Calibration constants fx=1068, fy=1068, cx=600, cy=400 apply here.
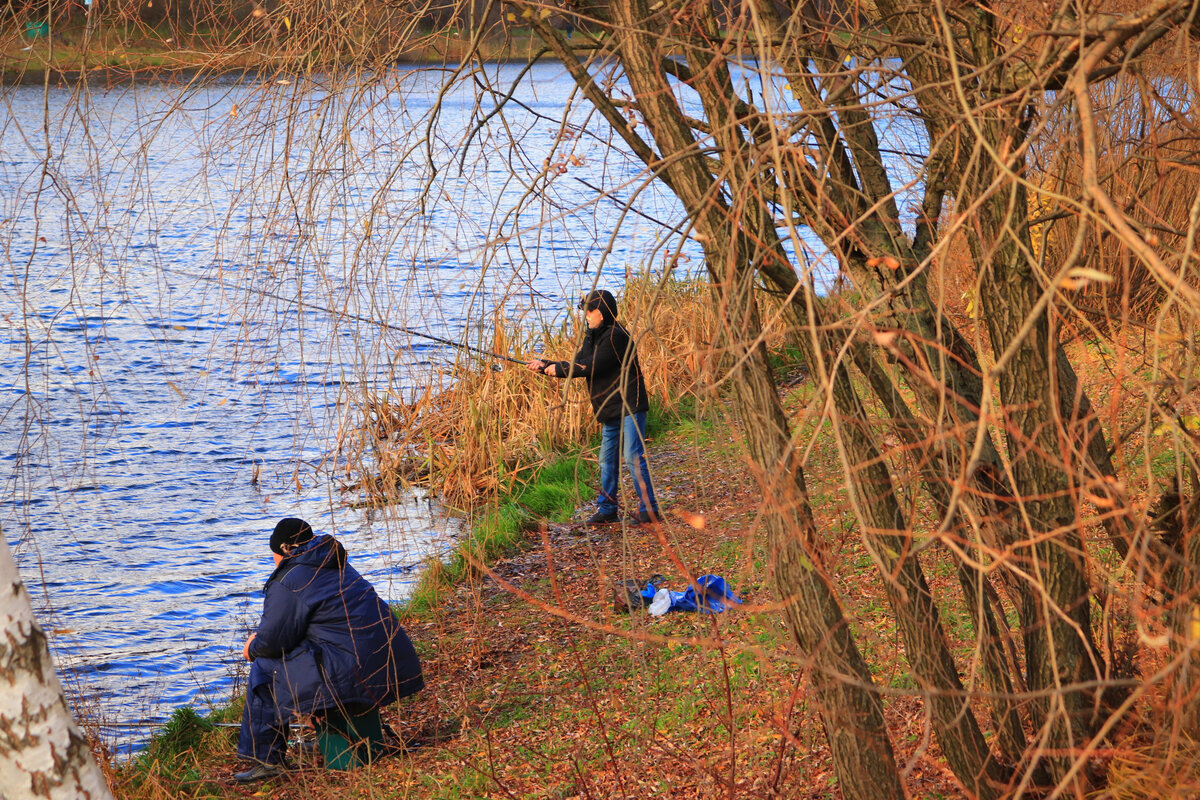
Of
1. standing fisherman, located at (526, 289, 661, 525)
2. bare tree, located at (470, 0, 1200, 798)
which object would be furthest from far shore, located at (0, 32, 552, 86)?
standing fisherman, located at (526, 289, 661, 525)

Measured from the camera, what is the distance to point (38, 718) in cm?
250

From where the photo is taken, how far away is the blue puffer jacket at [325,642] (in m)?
A: 4.87

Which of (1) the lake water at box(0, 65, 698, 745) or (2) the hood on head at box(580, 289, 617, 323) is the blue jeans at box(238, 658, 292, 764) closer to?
(1) the lake water at box(0, 65, 698, 745)

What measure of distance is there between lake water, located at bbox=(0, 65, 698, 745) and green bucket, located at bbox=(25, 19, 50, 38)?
0.66 ft

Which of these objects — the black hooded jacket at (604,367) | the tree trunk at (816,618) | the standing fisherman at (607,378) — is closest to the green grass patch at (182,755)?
the standing fisherman at (607,378)

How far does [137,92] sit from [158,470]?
735 cm

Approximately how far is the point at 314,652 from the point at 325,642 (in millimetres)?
66

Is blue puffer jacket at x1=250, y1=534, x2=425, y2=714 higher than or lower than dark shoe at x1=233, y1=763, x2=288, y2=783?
higher

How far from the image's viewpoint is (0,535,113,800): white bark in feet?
8.12

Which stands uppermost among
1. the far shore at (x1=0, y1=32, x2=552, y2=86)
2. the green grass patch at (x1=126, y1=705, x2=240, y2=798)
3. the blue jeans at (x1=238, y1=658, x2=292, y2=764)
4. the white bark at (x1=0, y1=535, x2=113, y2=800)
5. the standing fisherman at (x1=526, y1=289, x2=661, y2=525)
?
the far shore at (x1=0, y1=32, x2=552, y2=86)

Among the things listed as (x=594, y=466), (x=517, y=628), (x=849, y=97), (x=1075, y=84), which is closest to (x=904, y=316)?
(x=849, y=97)

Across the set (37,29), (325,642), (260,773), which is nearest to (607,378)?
(325,642)

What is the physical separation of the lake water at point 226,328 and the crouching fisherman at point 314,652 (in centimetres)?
43

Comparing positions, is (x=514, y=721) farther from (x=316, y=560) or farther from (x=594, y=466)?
(x=594, y=466)
